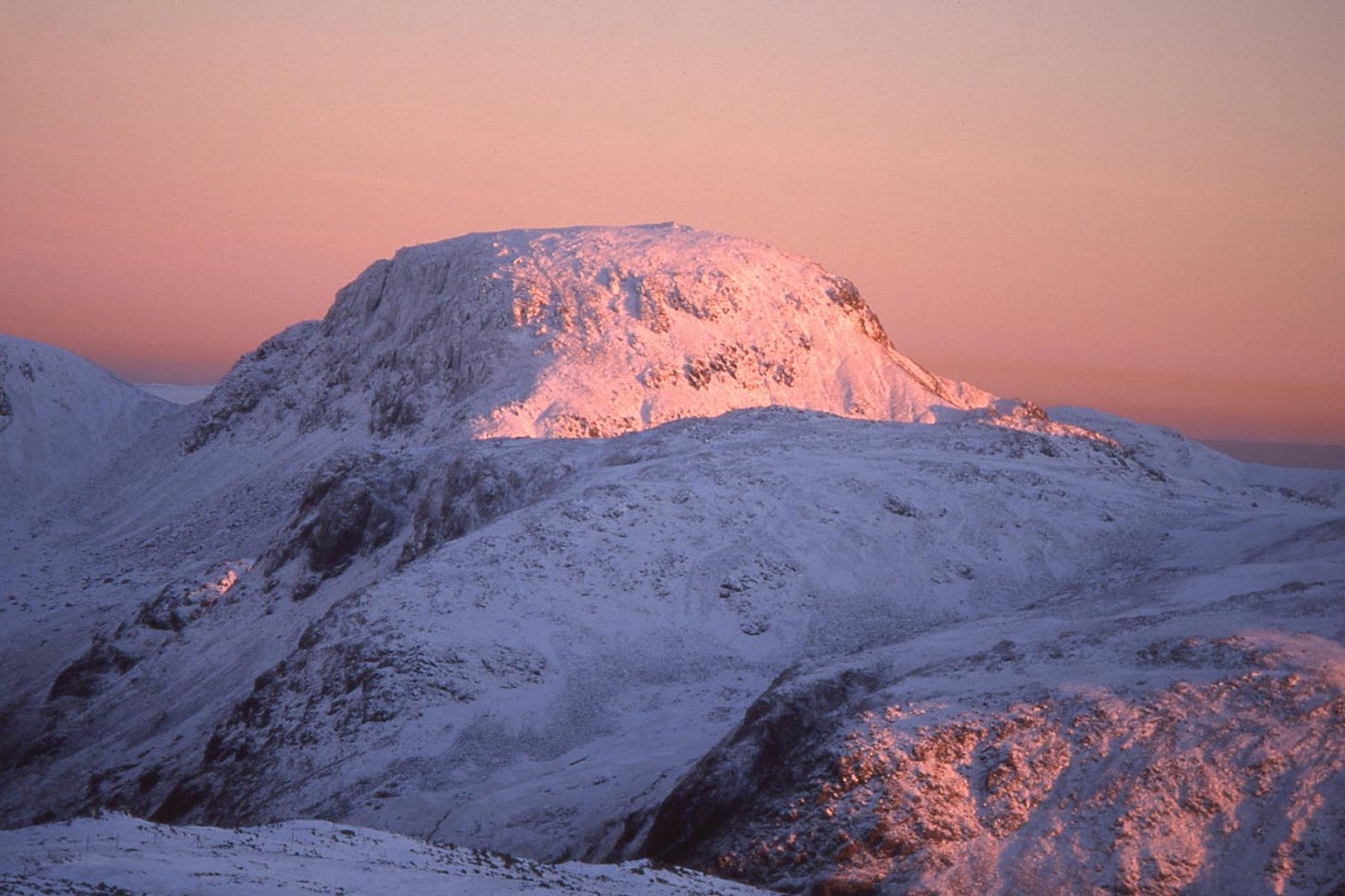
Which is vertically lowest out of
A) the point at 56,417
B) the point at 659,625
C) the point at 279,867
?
the point at 56,417

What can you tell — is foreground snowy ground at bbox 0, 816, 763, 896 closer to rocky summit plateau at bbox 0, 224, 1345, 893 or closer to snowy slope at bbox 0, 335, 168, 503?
rocky summit plateau at bbox 0, 224, 1345, 893

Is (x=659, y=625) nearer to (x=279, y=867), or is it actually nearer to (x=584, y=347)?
(x=279, y=867)

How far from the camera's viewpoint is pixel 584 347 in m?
80.6

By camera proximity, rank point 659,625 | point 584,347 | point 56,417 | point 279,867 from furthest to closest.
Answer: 1. point 56,417
2. point 584,347
3. point 659,625
4. point 279,867

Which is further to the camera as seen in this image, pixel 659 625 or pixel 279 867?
pixel 659 625

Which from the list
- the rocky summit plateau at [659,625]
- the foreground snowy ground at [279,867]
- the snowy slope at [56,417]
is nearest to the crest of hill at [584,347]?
the rocky summit plateau at [659,625]

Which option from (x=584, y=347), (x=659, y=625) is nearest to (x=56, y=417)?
(x=584, y=347)

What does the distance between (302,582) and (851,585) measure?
963 inches

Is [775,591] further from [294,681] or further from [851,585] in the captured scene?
[294,681]

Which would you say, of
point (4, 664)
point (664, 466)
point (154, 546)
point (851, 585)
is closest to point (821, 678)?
point (851, 585)

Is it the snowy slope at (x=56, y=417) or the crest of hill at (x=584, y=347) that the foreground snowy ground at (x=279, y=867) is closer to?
the crest of hill at (x=584, y=347)

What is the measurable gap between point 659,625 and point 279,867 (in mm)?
26171

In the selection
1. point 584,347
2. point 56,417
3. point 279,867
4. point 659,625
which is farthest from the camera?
point 56,417

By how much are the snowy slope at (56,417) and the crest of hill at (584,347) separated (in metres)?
14.0
